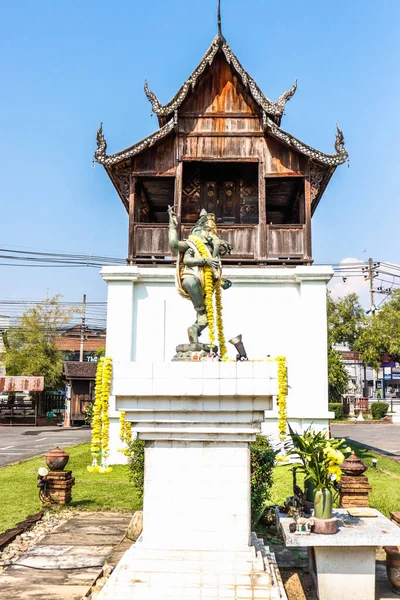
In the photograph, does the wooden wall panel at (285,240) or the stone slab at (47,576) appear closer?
the stone slab at (47,576)

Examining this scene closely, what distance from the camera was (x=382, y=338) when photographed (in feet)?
121

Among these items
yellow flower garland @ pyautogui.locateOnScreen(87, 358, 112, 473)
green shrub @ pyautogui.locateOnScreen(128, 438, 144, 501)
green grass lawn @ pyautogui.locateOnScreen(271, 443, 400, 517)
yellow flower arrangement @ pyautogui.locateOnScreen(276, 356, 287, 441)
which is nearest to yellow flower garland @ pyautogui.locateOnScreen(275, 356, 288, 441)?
yellow flower arrangement @ pyautogui.locateOnScreen(276, 356, 287, 441)

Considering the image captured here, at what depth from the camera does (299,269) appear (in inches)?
520

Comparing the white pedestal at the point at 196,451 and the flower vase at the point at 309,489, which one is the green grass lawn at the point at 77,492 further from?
the white pedestal at the point at 196,451

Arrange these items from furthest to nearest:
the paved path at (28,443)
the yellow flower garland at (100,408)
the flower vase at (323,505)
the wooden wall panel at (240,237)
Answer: the paved path at (28,443)
the wooden wall panel at (240,237)
the yellow flower garland at (100,408)
the flower vase at (323,505)

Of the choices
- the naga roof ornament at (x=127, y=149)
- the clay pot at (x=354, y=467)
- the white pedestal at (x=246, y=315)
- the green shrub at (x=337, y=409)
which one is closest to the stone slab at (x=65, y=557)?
the clay pot at (x=354, y=467)

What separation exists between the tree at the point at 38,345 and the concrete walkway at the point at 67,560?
92.1 feet

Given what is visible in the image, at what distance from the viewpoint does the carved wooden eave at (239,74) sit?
1394 centimetres

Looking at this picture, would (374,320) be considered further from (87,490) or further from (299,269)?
(87,490)

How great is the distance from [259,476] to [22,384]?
1015 inches

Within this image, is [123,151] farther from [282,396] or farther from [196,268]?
[196,268]

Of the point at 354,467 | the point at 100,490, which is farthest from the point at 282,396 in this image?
the point at 100,490

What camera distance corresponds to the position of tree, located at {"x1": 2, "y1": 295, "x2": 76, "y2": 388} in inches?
1389

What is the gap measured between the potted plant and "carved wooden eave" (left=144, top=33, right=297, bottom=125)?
34.3 ft
